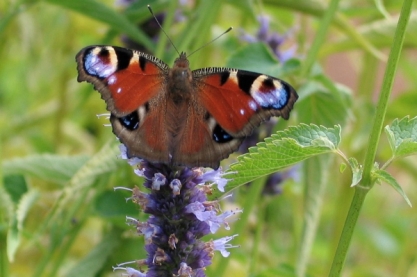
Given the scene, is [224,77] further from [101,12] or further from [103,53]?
[101,12]

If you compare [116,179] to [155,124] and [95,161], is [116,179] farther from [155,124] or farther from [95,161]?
[155,124]

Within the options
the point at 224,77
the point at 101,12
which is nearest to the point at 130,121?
the point at 224,77

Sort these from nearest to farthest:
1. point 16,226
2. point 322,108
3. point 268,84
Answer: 1. point 268,84
2. point 16,226
3. point 322,108

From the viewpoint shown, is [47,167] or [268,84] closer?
[268,84]

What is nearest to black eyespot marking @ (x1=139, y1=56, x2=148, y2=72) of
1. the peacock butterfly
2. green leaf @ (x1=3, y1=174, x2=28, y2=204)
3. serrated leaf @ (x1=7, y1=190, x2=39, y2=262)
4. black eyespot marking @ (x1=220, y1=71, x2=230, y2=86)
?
the peacock butterfly

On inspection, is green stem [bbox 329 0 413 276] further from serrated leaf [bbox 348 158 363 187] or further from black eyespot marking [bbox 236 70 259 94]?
black eyespot marking [bbox 236 70 259 94]

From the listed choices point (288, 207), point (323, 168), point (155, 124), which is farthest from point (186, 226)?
point (288, 207)
